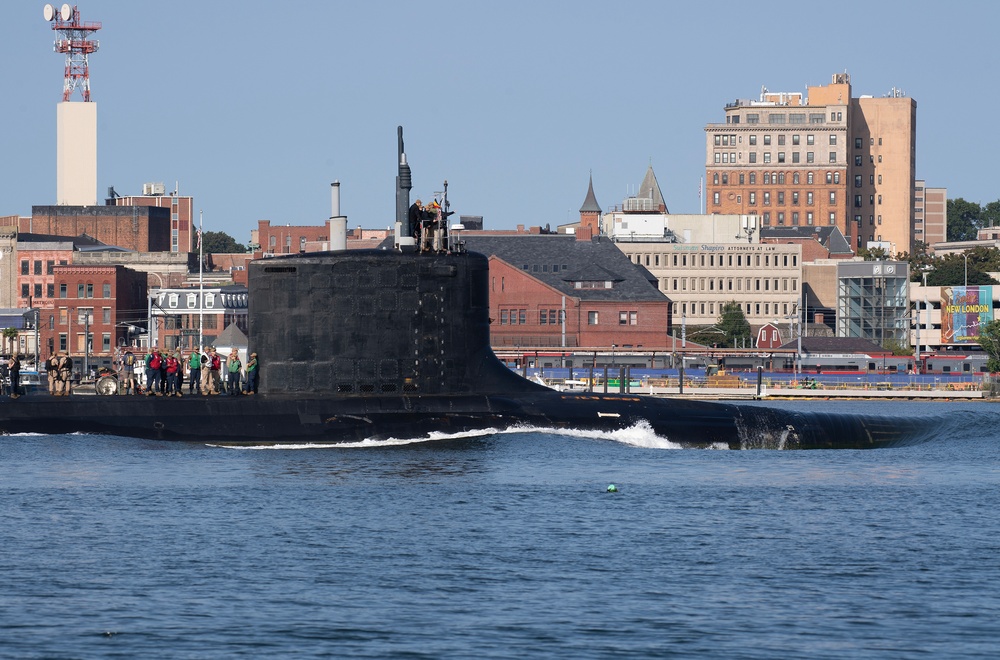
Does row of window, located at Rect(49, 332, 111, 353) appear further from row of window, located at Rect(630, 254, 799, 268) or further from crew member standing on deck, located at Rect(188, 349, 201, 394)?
crew member standing on deck, located at Rect(188, 349, 201, 394)

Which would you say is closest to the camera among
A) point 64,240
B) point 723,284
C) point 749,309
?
point 64,240

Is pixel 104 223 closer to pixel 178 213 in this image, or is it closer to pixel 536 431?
pixel 178 213

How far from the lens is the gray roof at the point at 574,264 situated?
12056 cm

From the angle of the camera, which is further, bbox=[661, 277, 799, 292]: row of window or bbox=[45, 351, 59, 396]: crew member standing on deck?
bbox=[661, 277, 799, 292]: row of window

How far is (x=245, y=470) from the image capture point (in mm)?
32656

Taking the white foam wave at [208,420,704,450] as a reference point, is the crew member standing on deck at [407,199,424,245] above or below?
above

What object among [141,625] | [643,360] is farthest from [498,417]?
[643,360]

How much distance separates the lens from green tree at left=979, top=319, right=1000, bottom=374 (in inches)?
4355

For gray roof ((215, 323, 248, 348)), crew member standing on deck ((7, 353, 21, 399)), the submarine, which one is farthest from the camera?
gray roof ((215, 323, 248, 348))

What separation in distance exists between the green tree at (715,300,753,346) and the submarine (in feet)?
352

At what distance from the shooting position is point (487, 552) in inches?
974

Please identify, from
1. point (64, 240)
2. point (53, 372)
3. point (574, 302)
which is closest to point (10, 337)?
point (64, 240)

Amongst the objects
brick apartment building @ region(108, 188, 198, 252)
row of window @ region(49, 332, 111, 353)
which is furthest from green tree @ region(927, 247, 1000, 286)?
row of window @ region(49, 332, 111, 353)

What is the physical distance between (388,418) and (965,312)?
11608 cm
